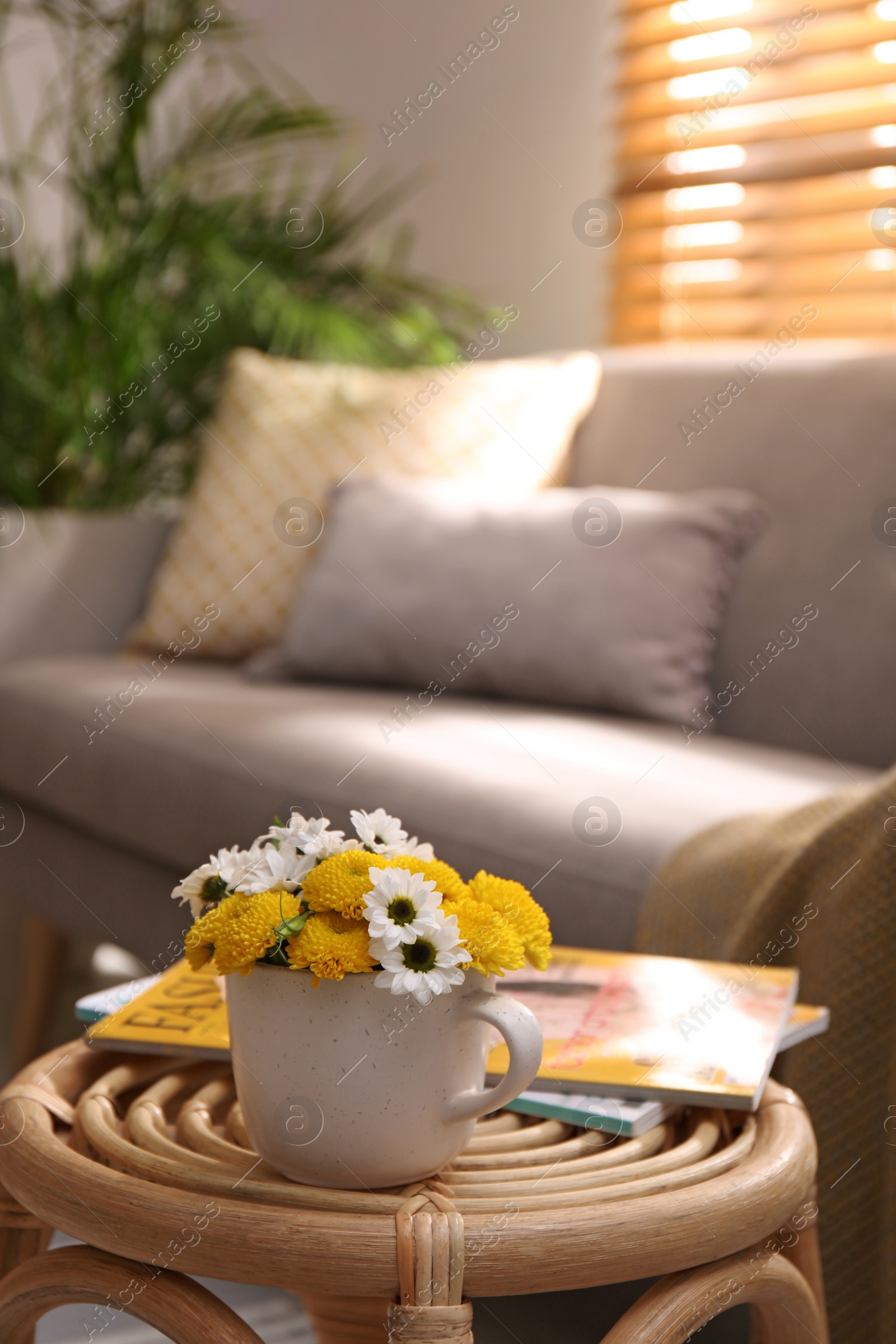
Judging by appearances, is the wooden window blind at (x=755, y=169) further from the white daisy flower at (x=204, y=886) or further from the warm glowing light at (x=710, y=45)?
the white daisy flower at (x=204, y=886)

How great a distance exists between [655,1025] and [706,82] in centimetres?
209

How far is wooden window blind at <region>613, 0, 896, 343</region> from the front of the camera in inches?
81.3

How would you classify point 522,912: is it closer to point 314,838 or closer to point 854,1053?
point 314,838

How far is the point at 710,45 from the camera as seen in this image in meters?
2.28

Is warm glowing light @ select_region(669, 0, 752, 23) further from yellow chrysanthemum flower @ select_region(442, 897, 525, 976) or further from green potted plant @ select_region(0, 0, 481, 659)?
yellow chrysanthemum flower @ select_region(442, 897, 525, 976)

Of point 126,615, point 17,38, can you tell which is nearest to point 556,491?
point 126,615

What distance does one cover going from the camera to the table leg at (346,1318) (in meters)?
0.55

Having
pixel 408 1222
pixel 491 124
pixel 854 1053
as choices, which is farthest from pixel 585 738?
pixel 491 124

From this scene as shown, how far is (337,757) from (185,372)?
3.77 feet

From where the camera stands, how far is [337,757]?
1.34 meters

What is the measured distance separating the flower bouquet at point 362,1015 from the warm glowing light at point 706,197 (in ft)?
6.80

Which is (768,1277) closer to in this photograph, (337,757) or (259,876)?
(259,876)

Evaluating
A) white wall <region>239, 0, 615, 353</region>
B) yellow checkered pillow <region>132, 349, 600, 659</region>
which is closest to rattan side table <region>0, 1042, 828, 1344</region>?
yellow checkered pillow <region>132, 349, 600, 659</region>

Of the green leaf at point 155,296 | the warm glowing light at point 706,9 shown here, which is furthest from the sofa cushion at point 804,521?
the warm glowing light at point 706,9
